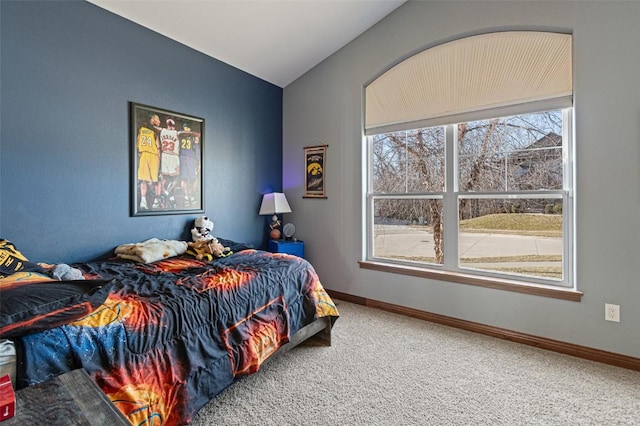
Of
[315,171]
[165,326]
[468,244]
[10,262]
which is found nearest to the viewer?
[165,326]

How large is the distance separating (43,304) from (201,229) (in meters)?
1.90

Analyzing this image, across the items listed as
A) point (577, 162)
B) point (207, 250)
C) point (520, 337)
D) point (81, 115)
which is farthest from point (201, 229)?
point (577, 162)

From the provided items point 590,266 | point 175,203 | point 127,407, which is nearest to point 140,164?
point 175,203

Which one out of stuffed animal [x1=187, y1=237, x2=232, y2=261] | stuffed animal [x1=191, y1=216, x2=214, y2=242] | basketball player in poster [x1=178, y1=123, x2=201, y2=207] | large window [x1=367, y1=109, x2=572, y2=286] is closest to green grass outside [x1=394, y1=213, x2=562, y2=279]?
large window [x1=367, y1=109, x2=572, y2=286]

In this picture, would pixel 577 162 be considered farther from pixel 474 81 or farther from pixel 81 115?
pixel 81 115

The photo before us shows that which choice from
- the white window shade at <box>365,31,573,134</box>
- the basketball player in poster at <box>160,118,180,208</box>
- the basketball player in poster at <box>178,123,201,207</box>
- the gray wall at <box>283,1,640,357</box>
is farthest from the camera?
the basketball player in poster at <box>178,123,201,207</box>

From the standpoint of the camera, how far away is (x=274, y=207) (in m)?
3.66

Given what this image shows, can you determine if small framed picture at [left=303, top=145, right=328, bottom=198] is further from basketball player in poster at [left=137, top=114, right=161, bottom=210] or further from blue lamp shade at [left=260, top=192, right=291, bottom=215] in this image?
basketball player in poster at [left=137, top=114, right=161, bottom=210]

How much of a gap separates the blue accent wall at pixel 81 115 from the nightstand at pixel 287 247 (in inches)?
28.0

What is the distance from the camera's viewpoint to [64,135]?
88.6 inches

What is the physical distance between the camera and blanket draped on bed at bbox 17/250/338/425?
1258mm

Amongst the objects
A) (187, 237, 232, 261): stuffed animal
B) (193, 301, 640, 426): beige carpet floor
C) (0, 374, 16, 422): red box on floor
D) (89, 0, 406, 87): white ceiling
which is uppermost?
(89, 0, 406, 87): white ceiling

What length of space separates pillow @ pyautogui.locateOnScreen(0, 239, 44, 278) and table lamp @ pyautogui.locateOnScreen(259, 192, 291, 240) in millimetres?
2174

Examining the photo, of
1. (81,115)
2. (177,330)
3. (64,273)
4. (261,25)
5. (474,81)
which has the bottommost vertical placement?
(177,330)
